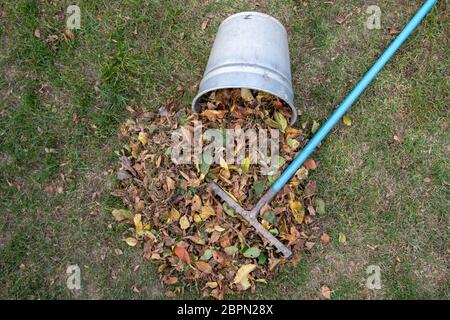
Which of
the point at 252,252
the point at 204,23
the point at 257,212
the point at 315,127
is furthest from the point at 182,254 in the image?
the point at 204,23

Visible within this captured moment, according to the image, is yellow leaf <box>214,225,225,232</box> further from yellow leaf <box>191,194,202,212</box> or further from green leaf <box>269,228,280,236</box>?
green leaf <box>269,228,280,236</box>

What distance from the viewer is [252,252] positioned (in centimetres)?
303

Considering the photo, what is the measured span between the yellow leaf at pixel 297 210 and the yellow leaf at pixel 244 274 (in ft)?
1.51

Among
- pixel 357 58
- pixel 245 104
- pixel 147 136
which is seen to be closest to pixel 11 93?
pixel 147 136

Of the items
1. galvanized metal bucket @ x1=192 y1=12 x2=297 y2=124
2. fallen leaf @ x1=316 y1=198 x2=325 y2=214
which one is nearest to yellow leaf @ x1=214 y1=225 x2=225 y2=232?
fallen leaf @ x1=316 y1=198 x2=325 y2=214

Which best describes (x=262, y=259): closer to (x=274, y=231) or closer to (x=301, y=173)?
(x=274, y=231)

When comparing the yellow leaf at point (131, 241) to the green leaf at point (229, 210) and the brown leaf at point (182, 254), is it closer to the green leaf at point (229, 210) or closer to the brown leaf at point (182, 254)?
the brown leaf at point (182, 254)

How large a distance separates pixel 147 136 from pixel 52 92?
927 millimetres

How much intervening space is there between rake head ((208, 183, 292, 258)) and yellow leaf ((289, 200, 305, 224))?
0.50ft

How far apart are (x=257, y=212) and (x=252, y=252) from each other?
11.0 inches

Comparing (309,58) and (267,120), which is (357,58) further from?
(267,120)

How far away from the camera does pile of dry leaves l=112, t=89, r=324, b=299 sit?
3.04 m

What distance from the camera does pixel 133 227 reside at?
322 centimetres

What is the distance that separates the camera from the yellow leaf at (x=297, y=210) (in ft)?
10.2
